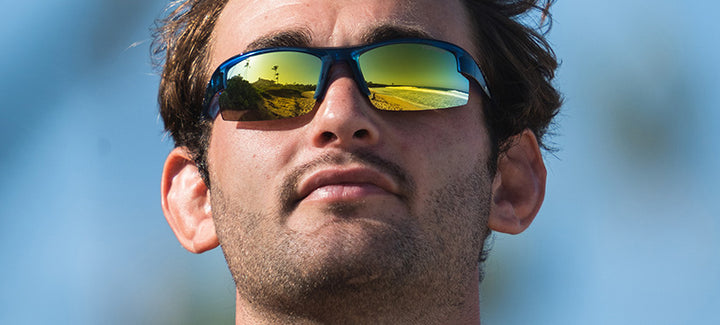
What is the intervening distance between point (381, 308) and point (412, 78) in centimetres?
87

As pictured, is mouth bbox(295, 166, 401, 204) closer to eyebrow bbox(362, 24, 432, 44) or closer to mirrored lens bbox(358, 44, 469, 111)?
mirrored lens bbox(358, 44, 469, 111)

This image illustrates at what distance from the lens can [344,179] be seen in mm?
3059

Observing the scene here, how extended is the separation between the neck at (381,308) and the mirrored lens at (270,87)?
2.35ft

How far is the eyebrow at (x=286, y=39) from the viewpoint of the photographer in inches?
132

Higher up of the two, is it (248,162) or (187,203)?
(248,162)

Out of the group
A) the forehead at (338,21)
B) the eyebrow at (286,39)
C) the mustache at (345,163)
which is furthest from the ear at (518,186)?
the eyebrow at (286,39)

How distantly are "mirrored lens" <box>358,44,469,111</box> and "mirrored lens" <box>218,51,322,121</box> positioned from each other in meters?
0.22

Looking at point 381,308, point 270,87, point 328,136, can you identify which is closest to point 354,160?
point 328,136

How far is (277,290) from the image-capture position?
316cm

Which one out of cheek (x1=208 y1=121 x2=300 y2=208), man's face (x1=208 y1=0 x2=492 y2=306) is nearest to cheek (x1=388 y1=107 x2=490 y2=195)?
man's face (x1=208 y1=0 x2=492 y2=306)

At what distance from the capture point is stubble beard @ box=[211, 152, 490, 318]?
9.86 ft

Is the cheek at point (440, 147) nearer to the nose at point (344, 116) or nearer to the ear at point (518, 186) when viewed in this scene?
the nose at point (344, 116)

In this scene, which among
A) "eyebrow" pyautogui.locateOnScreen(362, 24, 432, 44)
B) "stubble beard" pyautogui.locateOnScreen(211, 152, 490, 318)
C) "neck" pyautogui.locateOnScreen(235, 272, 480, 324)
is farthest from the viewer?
"eyebrow" pyautogui.locateOnScreen(362, 24, 432, 44)

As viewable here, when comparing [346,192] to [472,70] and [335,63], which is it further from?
[472,70]
